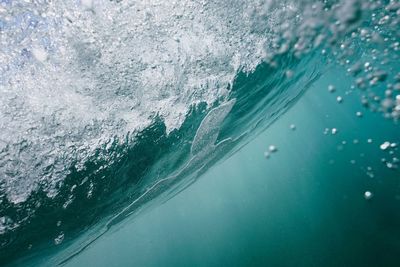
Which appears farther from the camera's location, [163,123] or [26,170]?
[163,123]

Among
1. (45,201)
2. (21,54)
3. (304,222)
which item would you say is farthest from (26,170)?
(304,222)

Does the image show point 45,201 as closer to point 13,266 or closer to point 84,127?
point 84,127

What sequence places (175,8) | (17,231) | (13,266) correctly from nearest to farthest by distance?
(175,8) → (17,231) → (13,266)

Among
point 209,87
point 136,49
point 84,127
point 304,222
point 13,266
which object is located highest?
point 136,49

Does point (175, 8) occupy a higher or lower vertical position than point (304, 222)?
higher

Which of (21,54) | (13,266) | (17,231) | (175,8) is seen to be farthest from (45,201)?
Answer: (13,266)

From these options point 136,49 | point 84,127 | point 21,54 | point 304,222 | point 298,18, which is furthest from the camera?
point 304,222

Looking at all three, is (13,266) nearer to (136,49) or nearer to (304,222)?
(136,49)
